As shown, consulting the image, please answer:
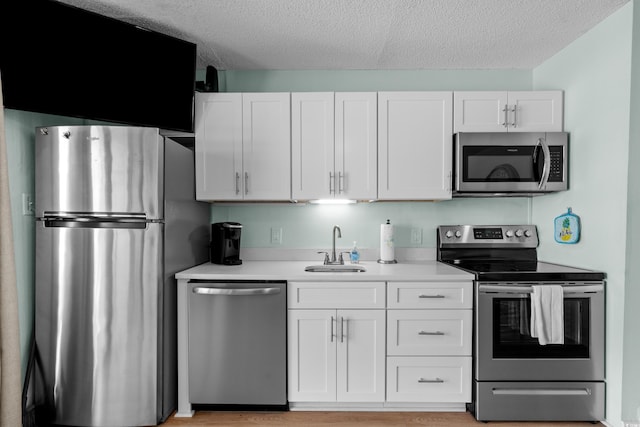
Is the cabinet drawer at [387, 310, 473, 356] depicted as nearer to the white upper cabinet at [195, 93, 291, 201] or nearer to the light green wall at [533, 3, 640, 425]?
the light green wall at [533, 3, 640, 425]

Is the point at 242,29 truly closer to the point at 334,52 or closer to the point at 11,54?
the point at 334,52

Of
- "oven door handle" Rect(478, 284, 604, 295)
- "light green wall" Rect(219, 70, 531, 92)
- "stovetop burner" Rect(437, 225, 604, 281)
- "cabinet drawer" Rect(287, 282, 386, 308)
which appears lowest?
"cabinet drawer" Rect(287, 282, 386, 308)

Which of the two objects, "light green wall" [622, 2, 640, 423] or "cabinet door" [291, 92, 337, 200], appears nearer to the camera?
"light green wall" [622, 2, 640, 423]

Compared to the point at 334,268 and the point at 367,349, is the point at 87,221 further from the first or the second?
the point at 367,349

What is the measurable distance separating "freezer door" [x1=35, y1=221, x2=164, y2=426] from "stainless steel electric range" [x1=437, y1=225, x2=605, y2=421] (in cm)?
201

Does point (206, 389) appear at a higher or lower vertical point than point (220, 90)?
lower

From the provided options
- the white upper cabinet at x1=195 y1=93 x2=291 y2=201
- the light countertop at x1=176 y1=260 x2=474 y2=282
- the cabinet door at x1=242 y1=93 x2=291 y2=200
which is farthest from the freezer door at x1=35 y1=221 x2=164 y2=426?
the cabinet door at x1=242 y1=93 x2=291 y2=200

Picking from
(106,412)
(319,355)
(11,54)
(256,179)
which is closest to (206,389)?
(106,412)

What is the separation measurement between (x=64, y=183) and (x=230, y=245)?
106 centimetres

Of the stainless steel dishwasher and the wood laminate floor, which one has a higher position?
the stainless steel dishwasher

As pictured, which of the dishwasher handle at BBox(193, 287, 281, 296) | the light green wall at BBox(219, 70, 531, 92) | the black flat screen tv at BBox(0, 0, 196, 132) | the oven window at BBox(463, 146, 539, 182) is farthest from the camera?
the light green wall at BBox(219, 70, 531, 92)

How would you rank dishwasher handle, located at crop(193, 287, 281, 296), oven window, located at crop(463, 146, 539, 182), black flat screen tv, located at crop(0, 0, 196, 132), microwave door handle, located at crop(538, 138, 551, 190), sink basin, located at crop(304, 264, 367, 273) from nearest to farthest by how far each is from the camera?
black flat screen tv, located at crop(0, 0, 196, 132)
dishwasher handle, located at crop(193, 287, 281, 296)
microwave door handle, located at crop(538, 138, 551, 190)
oven window, located at crop(463, 146, 539, 182)
sink basin, located at crop(304, 264, 367, 273)

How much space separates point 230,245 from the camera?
2.66 metres

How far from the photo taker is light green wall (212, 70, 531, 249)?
2.95 metres
